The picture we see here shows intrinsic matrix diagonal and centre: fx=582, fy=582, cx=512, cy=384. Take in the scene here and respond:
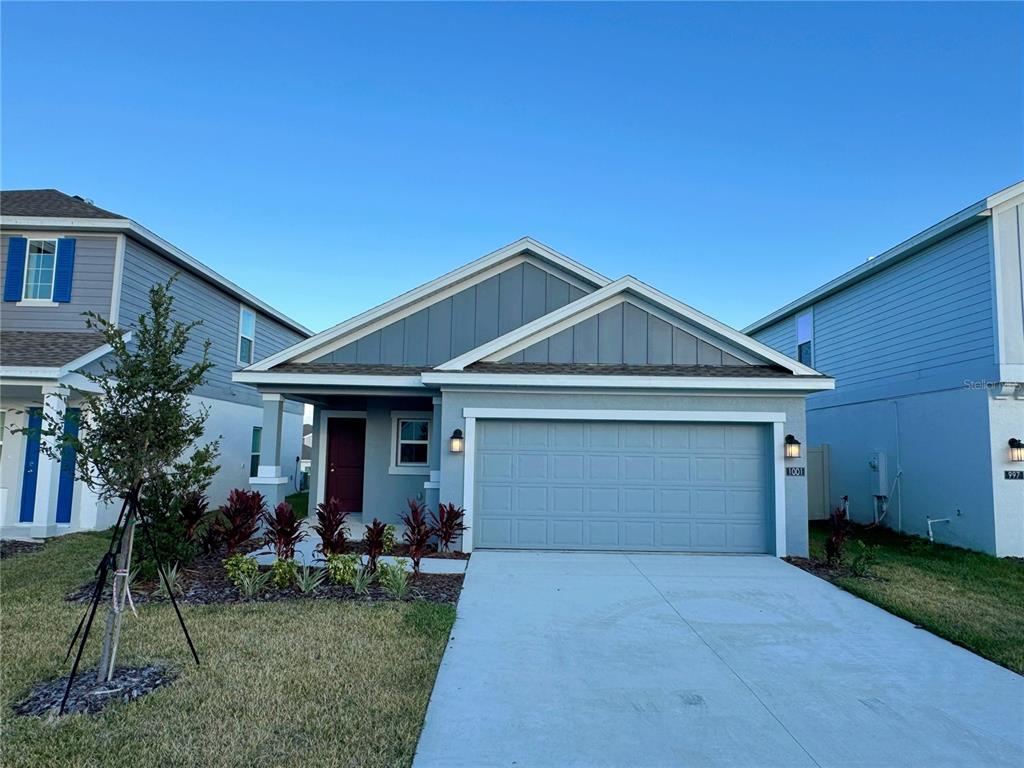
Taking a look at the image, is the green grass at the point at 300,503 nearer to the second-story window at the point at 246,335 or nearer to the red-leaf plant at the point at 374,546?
the second-story window at the point at 246,335

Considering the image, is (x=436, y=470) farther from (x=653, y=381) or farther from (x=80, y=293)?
(x=80, y=293)

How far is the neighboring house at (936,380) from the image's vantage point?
9758 millimetres

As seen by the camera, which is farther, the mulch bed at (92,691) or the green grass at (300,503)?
the green grass at (300,503)

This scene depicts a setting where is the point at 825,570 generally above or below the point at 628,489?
below

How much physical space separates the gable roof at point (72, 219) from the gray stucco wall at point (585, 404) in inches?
288

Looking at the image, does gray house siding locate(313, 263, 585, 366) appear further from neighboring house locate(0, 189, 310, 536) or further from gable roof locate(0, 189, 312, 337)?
gable roof locate(0, 189, 312, 337)

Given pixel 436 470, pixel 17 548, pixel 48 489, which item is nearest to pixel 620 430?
pixel 436 470

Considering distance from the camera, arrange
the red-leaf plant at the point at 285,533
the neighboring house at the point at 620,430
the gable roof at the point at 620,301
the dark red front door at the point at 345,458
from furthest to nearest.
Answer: the dark red front door at the point at 345,458
the gable roof at the point at 620,301
the neighboring house at the point at 620,430
the red-leaf plant at the point at 285,533

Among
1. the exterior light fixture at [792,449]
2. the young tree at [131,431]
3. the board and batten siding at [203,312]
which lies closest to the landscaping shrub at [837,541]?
the exterior light fixture at [792,449]

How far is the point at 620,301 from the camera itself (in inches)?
387

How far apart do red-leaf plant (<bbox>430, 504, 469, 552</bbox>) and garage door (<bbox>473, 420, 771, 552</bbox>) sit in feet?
1.16

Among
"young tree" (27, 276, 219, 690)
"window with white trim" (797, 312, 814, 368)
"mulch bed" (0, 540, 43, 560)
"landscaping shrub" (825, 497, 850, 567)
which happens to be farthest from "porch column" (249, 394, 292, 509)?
"window with white trim" (797, 312, 814, 368)

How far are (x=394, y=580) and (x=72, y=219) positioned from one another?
9.96 meters

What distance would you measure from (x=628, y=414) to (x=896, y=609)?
4.27 m
